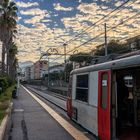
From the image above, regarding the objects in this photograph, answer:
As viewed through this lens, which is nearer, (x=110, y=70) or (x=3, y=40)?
(x=110, y=70)

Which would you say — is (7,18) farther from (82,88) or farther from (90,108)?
(90,108)

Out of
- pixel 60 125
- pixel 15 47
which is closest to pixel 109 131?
pixel 60 125

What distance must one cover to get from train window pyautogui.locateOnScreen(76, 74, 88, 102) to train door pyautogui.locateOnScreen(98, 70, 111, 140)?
2.53m

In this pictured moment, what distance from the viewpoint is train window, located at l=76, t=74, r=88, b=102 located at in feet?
50.8

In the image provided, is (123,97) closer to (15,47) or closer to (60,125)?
(60,125)

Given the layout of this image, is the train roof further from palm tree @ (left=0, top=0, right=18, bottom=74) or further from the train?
palm tree @ (left=0, top=0, right=18, bottom=74)

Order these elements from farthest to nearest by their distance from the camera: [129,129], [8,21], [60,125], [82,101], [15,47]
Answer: [15,47]
[8,21]
[60,125]
[82,101]
[129,129]

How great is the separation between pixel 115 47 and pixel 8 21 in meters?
34.6

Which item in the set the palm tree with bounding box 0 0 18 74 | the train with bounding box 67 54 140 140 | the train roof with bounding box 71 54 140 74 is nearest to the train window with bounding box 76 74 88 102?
the train with bounding box 67 54 140 140

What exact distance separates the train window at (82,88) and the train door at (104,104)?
2528mm

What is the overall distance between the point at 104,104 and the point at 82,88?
14.4ft

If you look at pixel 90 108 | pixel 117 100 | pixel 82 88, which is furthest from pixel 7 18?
pixel 117 100

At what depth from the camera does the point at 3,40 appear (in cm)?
5853

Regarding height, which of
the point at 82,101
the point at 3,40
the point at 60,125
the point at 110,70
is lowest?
the point at 60,125
